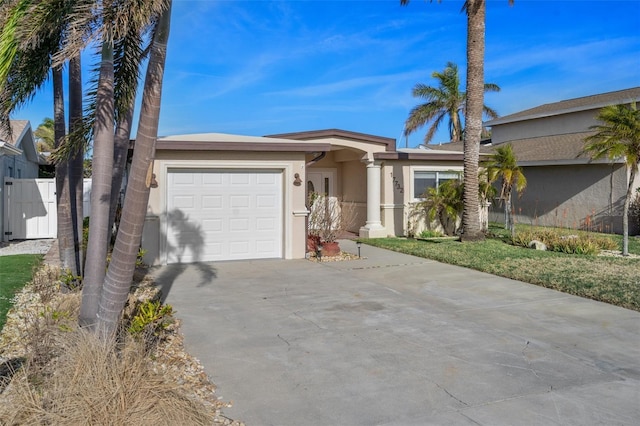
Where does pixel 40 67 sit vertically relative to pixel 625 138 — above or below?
above

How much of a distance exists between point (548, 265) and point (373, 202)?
7.01 metres

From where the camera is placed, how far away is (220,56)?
1382 centimetres

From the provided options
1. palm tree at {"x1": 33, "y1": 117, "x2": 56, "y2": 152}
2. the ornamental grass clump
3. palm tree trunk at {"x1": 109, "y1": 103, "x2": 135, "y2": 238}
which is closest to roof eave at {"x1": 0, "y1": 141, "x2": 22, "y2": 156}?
palm tree trunk at {"x1": 109, "y1": 103, "x2": 135, "y2": 238}

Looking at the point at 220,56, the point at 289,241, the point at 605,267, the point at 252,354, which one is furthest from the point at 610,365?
the point at 220,56

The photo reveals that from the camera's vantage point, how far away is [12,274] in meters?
10.4

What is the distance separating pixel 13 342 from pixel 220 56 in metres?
9.63

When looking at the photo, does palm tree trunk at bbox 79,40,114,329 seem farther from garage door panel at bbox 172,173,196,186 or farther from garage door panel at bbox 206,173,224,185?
garage door panel at bbox 206,173,224,185

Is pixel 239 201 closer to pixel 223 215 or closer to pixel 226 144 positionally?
pixel 223 215

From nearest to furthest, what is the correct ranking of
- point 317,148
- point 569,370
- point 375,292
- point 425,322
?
point 569,370 → point 425,322 → point 375,292 → point 317,148

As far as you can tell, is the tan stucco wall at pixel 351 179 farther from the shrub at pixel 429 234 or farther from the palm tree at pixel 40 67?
the palm tree at pixel 40 67

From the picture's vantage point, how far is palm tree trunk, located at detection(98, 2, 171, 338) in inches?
192

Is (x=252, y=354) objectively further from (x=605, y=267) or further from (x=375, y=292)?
(x=605, y=267)

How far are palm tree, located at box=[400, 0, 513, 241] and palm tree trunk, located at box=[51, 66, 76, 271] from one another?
11.0 m

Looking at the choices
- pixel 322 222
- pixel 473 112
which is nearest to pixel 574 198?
pixel 473 112
